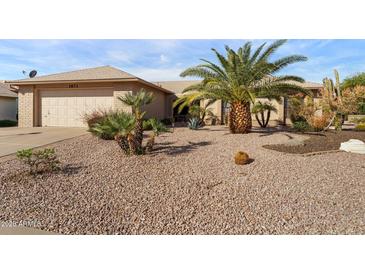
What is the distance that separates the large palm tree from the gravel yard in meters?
4.11

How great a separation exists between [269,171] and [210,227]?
315 centimetres

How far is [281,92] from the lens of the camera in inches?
479

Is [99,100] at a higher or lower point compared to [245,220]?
higher

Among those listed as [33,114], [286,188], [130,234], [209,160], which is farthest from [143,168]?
[33,114]

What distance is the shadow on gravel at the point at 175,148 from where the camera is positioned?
875 centimetres

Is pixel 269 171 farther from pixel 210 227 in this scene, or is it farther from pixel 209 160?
pixel 210 227

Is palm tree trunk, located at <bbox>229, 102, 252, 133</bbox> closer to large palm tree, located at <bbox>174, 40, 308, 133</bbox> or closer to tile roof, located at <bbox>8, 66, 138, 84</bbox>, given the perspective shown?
large palm tree, located at <bbox>174, 40, 308, 133</bbox>

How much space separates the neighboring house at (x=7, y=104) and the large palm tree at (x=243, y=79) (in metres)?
19.4

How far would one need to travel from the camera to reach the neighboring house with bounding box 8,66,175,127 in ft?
55.8

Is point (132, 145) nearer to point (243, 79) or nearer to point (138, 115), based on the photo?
point (138, 115)

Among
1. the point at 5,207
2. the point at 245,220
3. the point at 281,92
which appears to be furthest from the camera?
the point at 281,92

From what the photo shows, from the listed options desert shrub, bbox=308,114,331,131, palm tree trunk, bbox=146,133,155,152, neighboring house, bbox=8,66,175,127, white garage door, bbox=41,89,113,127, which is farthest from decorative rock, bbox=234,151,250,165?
white garage door, bbox=41,89,113,127

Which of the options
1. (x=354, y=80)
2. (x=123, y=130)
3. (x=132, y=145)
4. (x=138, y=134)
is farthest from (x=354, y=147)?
(x=354, y=80)
